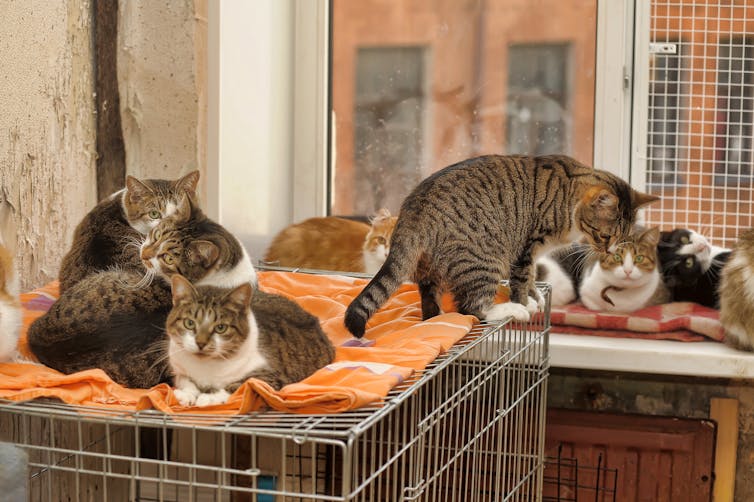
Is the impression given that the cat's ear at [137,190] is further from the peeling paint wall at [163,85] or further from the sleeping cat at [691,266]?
the sleeping cat at [691,266]

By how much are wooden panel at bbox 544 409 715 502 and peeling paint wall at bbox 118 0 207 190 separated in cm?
118

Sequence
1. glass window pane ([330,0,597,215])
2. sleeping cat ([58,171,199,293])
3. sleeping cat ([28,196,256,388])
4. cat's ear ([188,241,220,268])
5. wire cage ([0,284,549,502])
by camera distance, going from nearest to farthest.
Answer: wire cage ([0,284,549,502]) → sleeping cat ([28,196,256,388]) → cat's ear ([188,241,220,268]) → sleeping cat ([58,171,199,293]) → glass window pane ([330,0,597,215])

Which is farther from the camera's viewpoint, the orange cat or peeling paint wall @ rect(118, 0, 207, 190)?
the orange cat

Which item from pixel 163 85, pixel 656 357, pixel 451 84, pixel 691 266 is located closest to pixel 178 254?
pixel 163 85

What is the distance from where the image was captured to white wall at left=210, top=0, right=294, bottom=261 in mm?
2426

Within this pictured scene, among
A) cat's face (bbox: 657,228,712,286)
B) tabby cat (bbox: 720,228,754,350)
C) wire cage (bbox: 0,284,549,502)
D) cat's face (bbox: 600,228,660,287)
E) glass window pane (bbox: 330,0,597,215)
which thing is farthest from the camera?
glass window pane (bbox: 330,0,597,215)

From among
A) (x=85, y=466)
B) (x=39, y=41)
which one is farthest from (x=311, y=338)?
(x=39, y=41)

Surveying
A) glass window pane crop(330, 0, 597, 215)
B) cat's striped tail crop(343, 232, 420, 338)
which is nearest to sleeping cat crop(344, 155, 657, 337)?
cat's striped tail crop(343, 232, 420, 338)

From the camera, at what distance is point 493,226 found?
203cm

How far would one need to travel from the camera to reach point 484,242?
2.00 m

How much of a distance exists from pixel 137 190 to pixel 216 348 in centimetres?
59

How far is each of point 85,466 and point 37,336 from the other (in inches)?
14.9

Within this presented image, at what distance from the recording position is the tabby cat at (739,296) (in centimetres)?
225

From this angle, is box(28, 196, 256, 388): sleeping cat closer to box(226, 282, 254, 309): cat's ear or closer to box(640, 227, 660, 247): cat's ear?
box(226, 282, 254, 309): cat's ear
